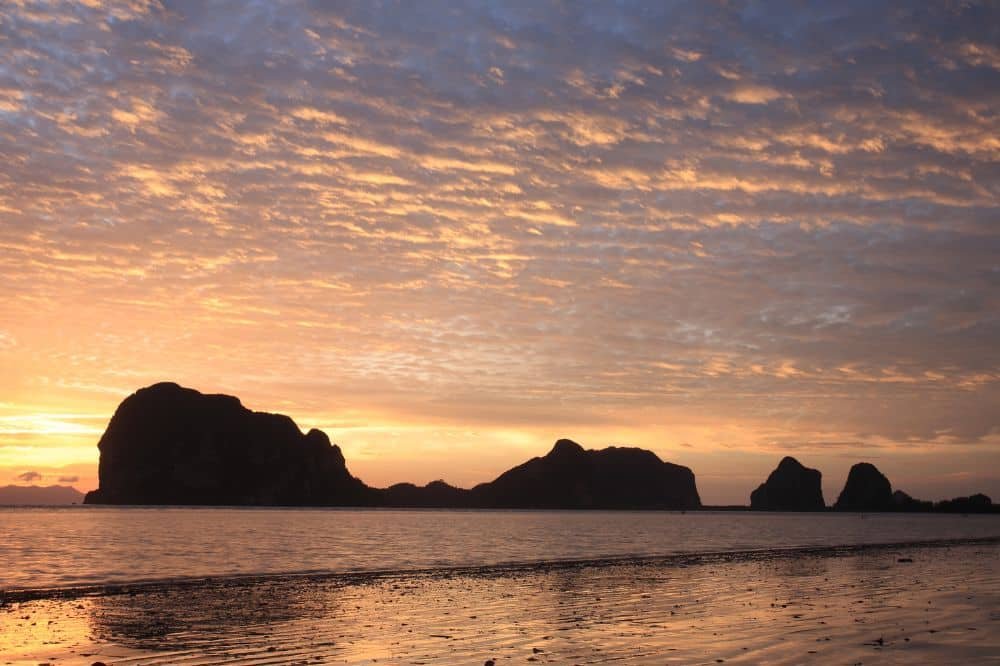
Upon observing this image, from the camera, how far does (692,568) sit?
5906 cm

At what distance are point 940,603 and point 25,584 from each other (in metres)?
46.0

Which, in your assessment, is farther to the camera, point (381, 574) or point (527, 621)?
point (381, 574)

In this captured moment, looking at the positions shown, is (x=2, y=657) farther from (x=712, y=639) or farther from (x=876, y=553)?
(x=876, y=553)

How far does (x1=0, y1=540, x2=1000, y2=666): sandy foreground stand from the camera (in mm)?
24031

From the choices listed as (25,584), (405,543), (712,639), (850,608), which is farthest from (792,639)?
(405,543)

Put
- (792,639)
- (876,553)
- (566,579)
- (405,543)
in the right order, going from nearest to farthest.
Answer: (792,639) < (566,579) < (876,553) < (405,543)

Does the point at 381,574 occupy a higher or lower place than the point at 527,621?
lower

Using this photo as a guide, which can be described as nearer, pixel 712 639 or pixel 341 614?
pixel 712 639

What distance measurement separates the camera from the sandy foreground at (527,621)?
24.0 meters

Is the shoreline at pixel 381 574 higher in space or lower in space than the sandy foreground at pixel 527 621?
lower

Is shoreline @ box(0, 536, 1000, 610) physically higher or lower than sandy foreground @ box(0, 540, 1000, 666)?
lower

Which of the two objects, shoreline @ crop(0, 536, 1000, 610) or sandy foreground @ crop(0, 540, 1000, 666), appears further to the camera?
shoreline @ crop(0, 536, 1000, 610)

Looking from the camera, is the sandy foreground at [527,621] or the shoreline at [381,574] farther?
the shoreline at [381,574]

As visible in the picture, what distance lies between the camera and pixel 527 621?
31.3m
